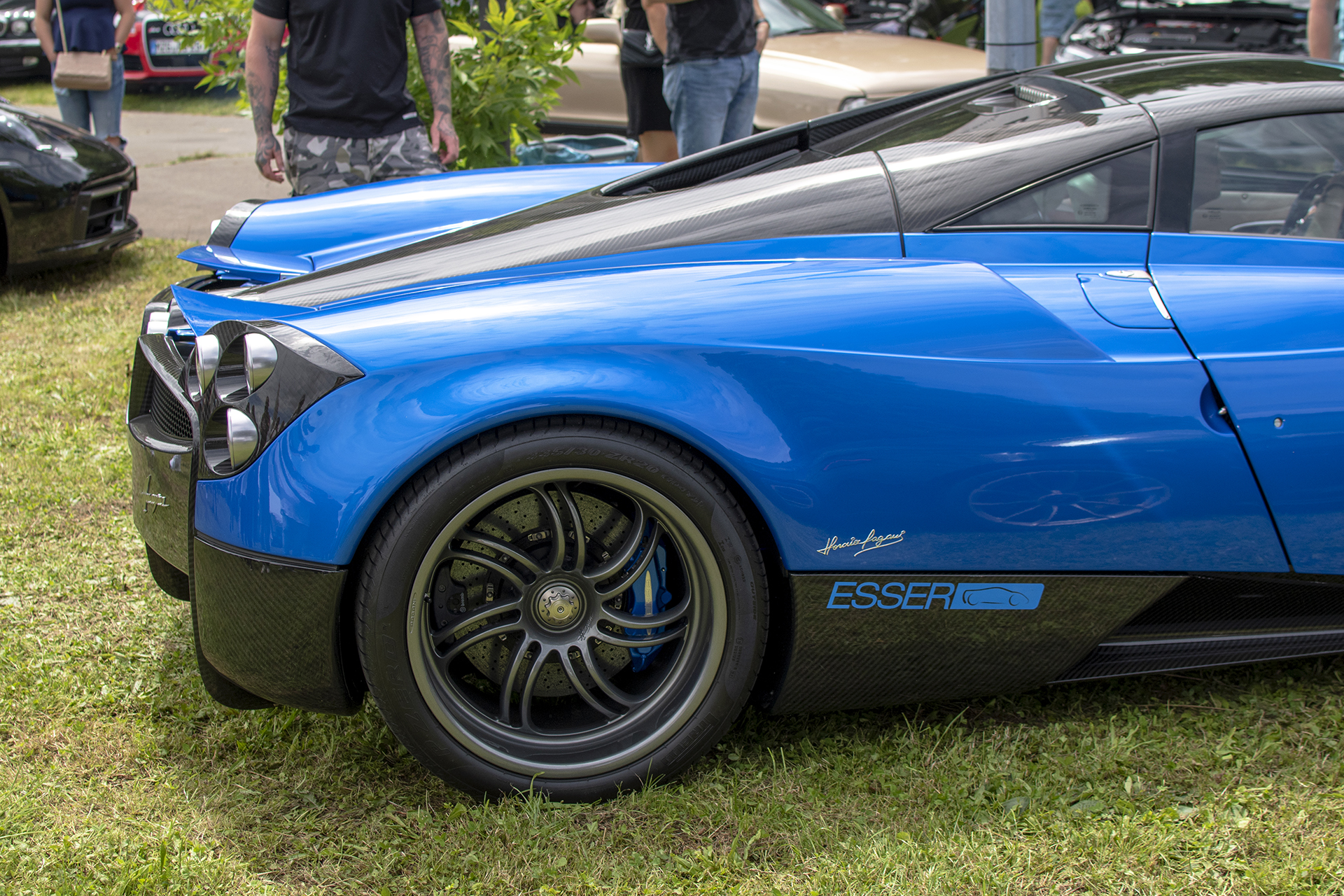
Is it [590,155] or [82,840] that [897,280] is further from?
[590,155]

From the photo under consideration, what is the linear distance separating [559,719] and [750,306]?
872mm

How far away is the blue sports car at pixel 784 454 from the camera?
1901 mm

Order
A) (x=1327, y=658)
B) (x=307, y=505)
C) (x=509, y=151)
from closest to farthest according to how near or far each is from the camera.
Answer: (x=307, y=505) < (x=1327, y=658) < (x=509, y=151)

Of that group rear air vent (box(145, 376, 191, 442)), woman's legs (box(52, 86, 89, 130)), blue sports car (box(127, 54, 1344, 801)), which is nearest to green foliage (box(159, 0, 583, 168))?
woman's legs (box(52, 86, 89, 130))

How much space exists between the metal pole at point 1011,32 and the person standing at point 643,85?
1.90 meters

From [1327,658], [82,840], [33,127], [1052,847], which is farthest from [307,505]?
[33,127]

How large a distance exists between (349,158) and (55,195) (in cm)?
218

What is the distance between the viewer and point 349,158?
13.5ft

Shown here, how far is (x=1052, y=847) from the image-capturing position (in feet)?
6.52

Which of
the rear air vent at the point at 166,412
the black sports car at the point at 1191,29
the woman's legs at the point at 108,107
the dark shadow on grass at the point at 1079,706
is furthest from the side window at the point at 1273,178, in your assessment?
the woman's legs at the point at 108,107

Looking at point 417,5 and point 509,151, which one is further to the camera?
point 509,151

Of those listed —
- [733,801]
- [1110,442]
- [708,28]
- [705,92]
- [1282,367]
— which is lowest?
[733,801]

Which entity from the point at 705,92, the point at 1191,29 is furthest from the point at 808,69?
the point at 1191,29
